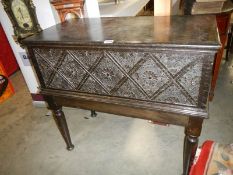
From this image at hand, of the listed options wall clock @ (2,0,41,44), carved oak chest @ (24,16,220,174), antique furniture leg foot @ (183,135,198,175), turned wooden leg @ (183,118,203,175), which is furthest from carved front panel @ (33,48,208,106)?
wall clock @ (2,0,41,44)

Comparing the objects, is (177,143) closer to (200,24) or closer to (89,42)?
(200,24)

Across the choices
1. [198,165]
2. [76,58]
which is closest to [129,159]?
[198,165]

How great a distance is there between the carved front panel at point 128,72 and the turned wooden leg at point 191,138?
0.14 meters

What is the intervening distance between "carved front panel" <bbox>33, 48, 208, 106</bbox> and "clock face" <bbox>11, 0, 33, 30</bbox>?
71 cm

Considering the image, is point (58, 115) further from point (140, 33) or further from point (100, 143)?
point (140, 33)

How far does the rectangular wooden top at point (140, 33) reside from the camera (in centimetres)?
97

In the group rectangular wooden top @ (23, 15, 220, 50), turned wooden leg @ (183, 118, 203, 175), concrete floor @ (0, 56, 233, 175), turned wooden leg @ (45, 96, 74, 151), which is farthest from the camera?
concrete floor @ (0, 56, 233, 175)

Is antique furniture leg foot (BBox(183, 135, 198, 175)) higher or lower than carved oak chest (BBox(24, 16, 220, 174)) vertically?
lower

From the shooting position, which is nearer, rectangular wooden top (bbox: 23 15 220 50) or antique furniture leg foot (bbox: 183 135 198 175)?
rectangular wooden top (bbox: 23 15 220 50)

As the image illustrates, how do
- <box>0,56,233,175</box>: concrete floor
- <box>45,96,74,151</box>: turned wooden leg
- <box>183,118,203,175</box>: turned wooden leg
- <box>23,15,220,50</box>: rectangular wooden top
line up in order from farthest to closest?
<box>0,56,233,175</box>: concrete floor
<box>45,96,74,151</box>: turned wooden leg
<box>183,118,203,175</box>: turned wooden leg
<box>23,15,220,50</box>: rectangular wooden top

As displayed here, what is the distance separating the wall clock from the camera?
1760 millimetres

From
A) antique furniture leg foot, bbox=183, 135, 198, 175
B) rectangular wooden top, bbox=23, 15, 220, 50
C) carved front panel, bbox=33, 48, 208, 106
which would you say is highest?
rectangular wooden top, bbox=23, 15, 220, 50

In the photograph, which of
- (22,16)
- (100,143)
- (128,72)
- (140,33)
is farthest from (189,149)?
(22,16)

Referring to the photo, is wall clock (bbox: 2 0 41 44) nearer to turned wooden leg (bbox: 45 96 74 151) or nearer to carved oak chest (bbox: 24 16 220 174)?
carved oak chest (bbox: 24 16 220 174)
